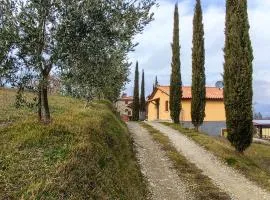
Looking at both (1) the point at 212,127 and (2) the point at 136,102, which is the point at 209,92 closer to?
(1) the point at 212,127

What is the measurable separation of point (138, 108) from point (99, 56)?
205ft

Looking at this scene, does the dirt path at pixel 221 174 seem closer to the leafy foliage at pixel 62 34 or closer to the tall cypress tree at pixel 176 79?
the leafy foliage at pixel 62 34

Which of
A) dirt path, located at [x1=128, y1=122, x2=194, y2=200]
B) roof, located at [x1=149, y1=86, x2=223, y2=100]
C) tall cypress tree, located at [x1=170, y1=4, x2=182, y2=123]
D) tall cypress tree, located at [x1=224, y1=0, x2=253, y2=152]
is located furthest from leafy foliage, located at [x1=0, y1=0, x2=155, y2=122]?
roof, located at [x1=149, y1=86, x2=223, y2=100]

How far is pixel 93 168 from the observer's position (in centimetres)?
1085

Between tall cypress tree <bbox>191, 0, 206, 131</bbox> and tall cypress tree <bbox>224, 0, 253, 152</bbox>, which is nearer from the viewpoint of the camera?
tall cypress tree <bbox>224, 0, 253, 152</bbox>

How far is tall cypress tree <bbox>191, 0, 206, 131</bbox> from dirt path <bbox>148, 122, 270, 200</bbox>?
10393 millimetres

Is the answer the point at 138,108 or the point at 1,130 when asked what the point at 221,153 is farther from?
the point at 138,108

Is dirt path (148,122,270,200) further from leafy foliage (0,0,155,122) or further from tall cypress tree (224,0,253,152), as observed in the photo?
leafy foliage (0,0,155,122)

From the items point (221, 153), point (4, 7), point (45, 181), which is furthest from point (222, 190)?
point (4, 7)

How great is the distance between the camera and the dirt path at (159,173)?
15356 millimetres

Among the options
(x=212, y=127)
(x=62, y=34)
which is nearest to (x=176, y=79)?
(x=212, y=127)

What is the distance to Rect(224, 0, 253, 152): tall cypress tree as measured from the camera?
22.8 metres

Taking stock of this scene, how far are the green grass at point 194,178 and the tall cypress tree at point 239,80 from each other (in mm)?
3321

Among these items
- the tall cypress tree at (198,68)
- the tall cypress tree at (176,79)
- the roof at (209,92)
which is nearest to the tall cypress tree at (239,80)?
the tall cypress tree at (198,68)
